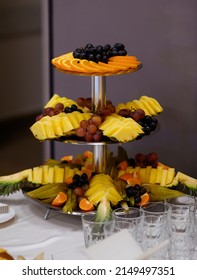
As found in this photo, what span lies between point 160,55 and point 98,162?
38.6 inches

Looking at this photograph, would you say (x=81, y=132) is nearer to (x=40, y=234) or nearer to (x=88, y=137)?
(x=88, y=137)

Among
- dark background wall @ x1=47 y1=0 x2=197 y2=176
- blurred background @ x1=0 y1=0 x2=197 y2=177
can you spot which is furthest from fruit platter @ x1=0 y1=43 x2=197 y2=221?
dark background wall @ x1=47 y1=0 x2=197 y2=176

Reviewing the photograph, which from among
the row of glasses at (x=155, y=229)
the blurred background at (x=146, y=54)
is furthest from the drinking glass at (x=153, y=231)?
the blurred background at (x=146, y=54)

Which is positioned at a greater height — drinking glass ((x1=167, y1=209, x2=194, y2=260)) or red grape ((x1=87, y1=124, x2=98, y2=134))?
red grape ((x1=87, y1=124, x2=98, y2=134))

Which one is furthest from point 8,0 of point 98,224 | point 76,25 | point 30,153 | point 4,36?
point 98,224

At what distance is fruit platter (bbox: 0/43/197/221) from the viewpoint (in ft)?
6.24

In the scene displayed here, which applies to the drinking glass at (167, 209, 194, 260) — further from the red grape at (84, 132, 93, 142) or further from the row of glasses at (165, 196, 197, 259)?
the red grape at (84, 132, 93, 142)

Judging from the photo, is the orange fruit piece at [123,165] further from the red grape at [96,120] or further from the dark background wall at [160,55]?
the dark background wall at [160,55]

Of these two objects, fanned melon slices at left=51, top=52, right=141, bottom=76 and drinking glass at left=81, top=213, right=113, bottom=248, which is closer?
drinking glass at left=81, top=213, right=113, bottom=248

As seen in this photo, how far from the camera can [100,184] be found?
1.94 metres

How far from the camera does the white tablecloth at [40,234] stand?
1723mm

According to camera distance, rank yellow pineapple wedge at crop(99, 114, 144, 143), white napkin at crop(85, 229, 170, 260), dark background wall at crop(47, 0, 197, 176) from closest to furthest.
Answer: white napkin at crop(85, 229, 170, 260) < yellow pineapple wedge at crop(99, 114, 144, 143) < dark background wall at crop(47, 0, 197, 176)

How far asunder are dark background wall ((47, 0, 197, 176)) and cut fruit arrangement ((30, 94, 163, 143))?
85cm

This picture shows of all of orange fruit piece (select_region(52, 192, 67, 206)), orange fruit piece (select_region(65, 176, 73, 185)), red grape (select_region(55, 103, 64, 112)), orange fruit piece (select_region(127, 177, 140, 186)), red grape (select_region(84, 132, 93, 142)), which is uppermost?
red grape (select_region(55, 103, 64, 112))
